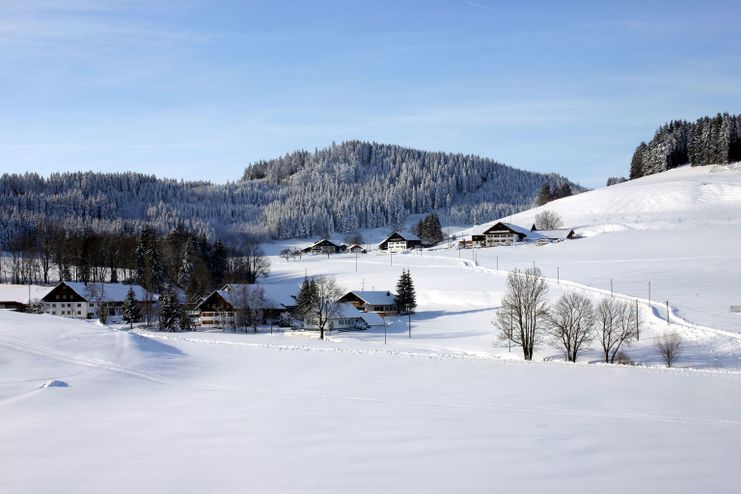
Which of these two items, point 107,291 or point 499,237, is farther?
point 499,237

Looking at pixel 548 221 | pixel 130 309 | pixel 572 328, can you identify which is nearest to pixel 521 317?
pixel 572 328

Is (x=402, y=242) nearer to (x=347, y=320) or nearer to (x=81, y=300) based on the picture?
(x=81, y=300)

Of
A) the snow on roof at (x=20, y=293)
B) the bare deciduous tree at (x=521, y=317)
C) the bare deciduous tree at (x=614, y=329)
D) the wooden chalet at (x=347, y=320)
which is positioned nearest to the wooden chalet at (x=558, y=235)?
the wooden chalet at (x=347, y=320)

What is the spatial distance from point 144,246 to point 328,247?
5361 centimetres

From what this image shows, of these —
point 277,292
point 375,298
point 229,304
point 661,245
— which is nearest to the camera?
point 229,304

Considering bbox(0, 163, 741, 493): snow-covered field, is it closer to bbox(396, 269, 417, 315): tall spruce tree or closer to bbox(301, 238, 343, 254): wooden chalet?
bbox(396, 269, 417, 315): tall spruce tree

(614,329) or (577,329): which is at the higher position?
(577,329)

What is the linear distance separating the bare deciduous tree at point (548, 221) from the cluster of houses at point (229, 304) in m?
61.0

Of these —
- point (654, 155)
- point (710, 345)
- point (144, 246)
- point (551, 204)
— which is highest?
point (654, 155)

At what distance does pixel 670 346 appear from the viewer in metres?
38.8

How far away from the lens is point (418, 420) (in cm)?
1836

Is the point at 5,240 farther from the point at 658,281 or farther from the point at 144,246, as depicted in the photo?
the point at 658,281

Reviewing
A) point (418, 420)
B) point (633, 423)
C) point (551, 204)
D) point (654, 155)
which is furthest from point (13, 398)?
point (654, 155)

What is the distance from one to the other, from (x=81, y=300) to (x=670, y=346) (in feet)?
210
